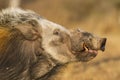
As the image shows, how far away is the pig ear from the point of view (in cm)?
479

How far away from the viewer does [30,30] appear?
485cm

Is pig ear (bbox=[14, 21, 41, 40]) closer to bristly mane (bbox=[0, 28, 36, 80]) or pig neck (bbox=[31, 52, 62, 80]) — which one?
bristly mane (bbox=[0, 28, 36, 80])

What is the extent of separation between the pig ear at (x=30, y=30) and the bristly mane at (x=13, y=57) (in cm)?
5

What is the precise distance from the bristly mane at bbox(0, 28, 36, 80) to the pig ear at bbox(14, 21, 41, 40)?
0.15 ft

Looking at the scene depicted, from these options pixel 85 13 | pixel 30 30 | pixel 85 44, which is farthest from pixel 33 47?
pixel 85 13

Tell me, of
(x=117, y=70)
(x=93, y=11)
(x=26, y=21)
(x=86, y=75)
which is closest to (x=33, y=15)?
(x=26, y=21)

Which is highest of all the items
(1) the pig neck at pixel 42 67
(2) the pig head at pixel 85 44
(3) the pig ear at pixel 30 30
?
(3) the pig ear at pixel 30 30

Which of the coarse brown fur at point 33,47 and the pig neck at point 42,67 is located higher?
the coarse brown fur at point 33,47

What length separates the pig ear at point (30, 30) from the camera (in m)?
4.79

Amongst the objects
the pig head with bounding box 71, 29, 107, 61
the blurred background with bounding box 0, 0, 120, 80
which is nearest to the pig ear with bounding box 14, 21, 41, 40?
the pig head with bounding box 71, 29, 107, 61

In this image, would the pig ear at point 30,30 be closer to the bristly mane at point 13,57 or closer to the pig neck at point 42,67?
the bristly mane at point 13,57

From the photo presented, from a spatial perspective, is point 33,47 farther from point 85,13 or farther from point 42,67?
point 85,13

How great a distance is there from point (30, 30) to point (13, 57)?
31 cm

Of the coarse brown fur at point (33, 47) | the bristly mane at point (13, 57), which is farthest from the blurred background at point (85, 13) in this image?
the bristly mane at point (13, 57)
